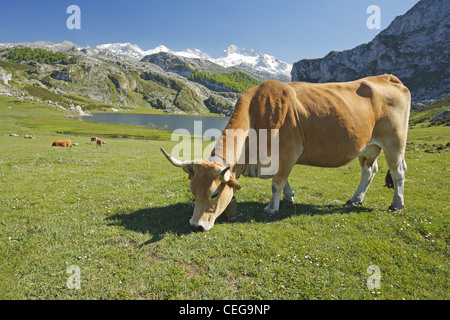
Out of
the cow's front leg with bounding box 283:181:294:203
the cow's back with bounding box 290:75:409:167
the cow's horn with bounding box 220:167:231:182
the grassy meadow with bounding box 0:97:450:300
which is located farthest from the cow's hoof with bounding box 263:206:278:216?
the cow's horn with bounding box 220:167:231:182

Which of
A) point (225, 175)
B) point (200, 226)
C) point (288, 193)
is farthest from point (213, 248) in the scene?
point (288, 193)

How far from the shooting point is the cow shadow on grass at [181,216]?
654 centimetres

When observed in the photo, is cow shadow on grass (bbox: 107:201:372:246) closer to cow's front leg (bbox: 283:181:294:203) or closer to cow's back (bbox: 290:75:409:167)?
cow's front leg (bbox: 283:181:294:203)

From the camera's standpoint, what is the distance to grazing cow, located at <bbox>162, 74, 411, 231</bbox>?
276 inches

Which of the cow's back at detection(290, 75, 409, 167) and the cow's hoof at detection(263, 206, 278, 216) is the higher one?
the cow's back at detection(290, 75, 409, 167)

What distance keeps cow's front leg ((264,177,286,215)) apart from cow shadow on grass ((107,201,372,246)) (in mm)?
187

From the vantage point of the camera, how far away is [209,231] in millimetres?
6488

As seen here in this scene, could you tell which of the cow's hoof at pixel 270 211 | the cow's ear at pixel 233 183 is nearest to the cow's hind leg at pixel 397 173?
the cow's hoof at pixel 270 211

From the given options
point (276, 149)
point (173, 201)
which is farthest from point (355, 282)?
point (173, 201)

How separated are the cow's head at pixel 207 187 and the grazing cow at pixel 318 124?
6cm

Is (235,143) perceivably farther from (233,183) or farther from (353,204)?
(353,204)
